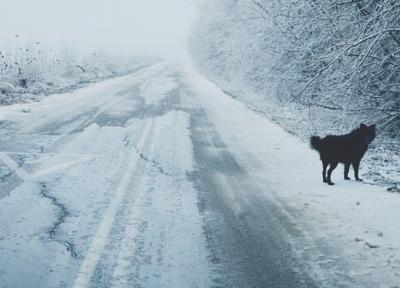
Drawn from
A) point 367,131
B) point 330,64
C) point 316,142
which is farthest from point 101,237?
point 330,64

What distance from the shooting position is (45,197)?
614 cm

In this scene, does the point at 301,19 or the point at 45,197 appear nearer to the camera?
the point at 45,197

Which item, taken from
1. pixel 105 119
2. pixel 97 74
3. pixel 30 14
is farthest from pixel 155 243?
pixel 30 14

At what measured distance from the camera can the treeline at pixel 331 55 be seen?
9.43 metres

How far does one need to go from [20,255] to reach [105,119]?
9.14 metres

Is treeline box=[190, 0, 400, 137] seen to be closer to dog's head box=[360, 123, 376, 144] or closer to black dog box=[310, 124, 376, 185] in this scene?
dog's head box=[360, 123, 376, 144]

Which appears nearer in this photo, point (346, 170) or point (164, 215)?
point (164, 215)

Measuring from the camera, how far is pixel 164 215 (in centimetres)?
566

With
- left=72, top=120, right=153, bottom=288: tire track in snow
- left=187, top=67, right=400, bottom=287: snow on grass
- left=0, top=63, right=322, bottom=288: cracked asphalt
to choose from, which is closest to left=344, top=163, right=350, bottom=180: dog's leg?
left=187, top=67, right=400, bottom=287: snow on grass

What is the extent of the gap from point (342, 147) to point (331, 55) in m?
3.61

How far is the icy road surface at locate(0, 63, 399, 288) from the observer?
4121mm

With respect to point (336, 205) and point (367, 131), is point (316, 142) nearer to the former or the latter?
point (367, 131)

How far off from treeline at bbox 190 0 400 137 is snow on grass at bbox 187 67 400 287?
1.87 m

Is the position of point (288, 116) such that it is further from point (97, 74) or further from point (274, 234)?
point (97, 74)
